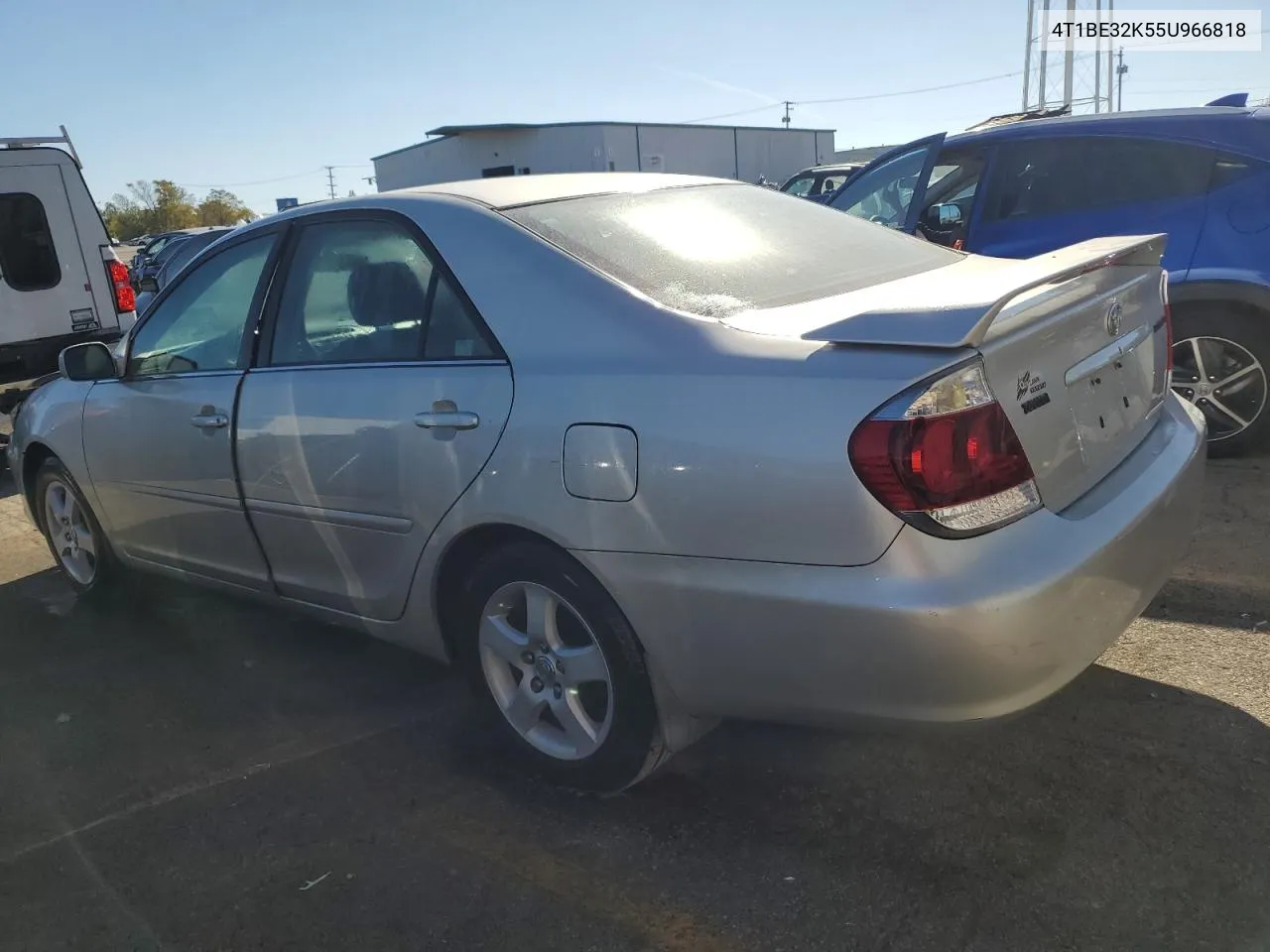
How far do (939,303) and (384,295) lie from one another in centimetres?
172

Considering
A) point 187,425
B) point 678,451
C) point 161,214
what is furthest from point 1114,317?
point 161,214

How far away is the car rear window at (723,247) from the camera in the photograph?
2678mm

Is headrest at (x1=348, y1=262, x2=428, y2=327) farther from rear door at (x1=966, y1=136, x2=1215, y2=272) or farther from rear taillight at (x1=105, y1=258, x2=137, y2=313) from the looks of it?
rear taillight at (x1=105, y1=258, x2=137, y2=313)

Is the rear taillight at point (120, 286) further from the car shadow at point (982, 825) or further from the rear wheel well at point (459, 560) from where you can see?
the car shadow at point (982, 825)

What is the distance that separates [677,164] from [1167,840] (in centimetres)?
5346

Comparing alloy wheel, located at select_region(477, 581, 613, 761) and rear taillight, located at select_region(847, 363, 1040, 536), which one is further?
alloy wheel, located at select_region(477, 581, 613, 761)

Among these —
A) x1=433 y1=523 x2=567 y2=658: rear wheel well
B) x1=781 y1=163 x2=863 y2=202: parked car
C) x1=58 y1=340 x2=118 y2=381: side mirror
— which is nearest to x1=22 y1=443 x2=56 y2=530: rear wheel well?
x1=58 y1=340 x2=118 y2=381: side mirror

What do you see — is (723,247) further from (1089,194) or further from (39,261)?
(39,261)

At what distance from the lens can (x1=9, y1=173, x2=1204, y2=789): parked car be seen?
2139 mm

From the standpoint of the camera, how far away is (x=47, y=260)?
9164 mm

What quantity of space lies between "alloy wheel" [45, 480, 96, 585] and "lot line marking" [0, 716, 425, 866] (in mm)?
1957

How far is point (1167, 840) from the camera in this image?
2.44 meters

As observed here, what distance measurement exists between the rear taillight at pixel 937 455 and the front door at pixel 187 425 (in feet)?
7.68

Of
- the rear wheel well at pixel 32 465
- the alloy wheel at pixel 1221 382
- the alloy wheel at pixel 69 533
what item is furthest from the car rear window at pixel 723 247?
the rear wheel well at pixel 32 465
